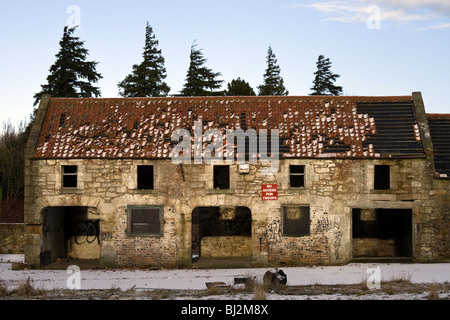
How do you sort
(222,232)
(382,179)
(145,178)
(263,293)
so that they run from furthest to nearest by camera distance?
(145,178) < (222,232) < (382,179) < (263,293)

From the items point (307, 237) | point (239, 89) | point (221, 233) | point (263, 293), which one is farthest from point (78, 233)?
point (239, 89)

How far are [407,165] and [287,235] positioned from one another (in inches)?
213

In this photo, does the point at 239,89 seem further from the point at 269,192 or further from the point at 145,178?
the point at 269,192

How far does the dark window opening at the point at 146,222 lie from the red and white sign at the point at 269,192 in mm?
4073

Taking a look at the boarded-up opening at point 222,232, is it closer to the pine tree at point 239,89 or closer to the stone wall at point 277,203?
the stone wall at point 277,203

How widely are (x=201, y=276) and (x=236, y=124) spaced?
670cm

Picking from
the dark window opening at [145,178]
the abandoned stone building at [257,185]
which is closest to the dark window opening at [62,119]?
the abandoned stone building at [257,185]

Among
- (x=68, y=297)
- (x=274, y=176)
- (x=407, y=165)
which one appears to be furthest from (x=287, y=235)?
(x=68, y=297)

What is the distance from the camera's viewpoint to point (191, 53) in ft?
151

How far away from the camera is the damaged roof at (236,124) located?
72.1ft

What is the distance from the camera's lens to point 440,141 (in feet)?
77.2

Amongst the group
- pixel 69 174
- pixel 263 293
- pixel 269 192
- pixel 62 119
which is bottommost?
pixel 263 293

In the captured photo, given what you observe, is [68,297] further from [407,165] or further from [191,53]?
→ [191,53]
